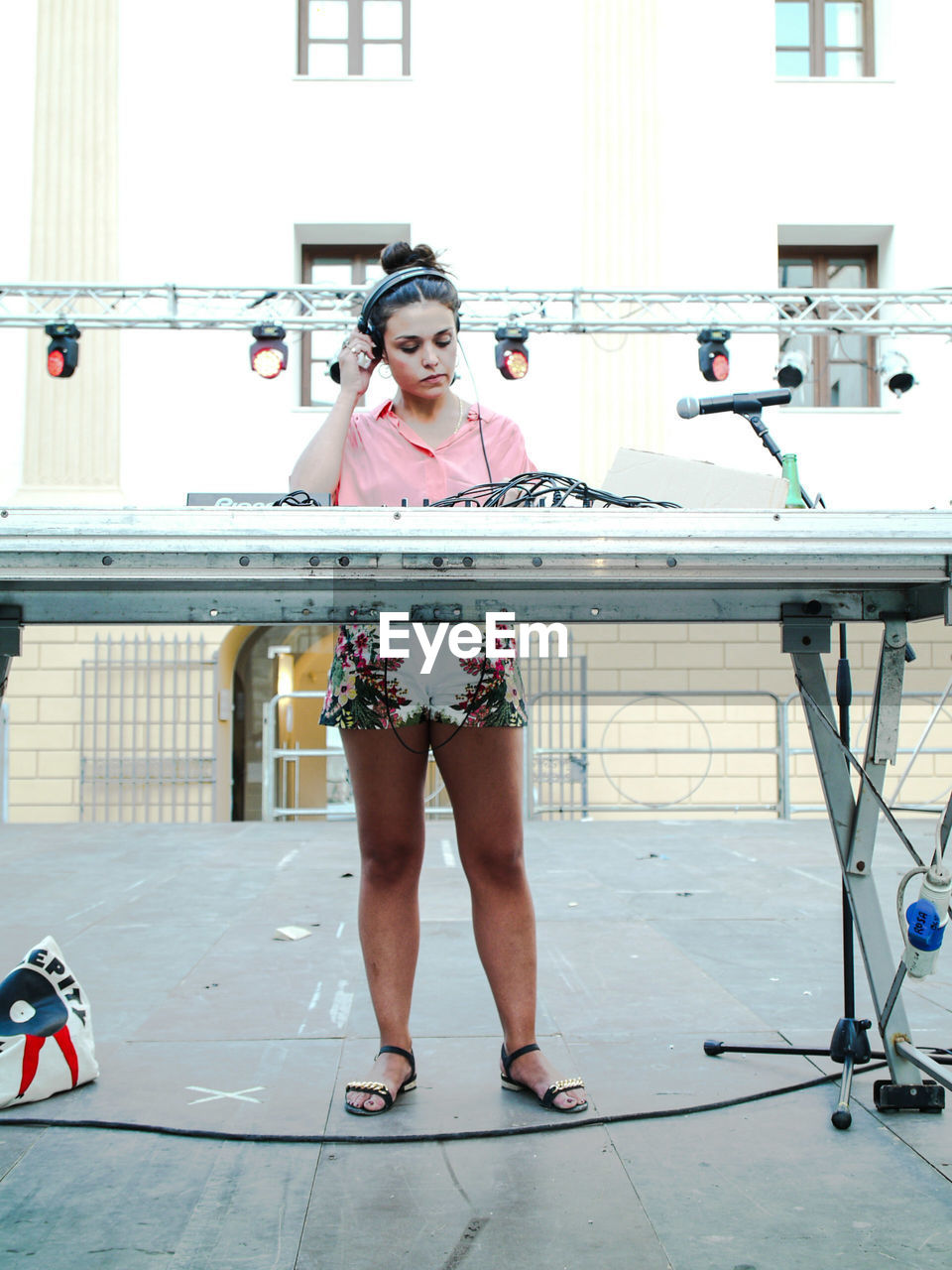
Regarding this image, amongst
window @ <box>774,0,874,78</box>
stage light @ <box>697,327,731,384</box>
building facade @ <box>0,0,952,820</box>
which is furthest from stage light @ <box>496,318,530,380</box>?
window @ <box>774,0,874,78</box>

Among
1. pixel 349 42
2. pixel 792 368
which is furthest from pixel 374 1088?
pixel 349 42

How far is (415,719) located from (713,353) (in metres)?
7.43

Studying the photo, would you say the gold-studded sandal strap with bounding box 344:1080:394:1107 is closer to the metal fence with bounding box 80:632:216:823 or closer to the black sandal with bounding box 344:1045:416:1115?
the black sandal with bounding box 344:1045:416:1115

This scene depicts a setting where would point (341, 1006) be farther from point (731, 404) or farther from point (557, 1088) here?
point (731, 404)

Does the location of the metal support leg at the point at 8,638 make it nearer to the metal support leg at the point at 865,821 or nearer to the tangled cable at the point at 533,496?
the tangled cable at the point at 533,496

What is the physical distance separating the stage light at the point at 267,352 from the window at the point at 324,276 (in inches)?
75.8

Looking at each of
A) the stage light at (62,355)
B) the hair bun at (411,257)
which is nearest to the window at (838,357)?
the stage light at (62,355)

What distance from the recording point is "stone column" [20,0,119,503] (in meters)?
10.2

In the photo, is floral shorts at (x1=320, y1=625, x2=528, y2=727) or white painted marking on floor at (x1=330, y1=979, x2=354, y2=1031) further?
white painted marking on floor at (x1=330, y1=979, x2=354, y2=1031)

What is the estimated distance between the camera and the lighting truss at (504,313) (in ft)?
27.6

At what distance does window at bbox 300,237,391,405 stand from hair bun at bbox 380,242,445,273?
27.6 feet

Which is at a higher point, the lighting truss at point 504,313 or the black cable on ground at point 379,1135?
the lighting truss at point 504,313

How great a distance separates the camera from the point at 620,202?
1043 cm
